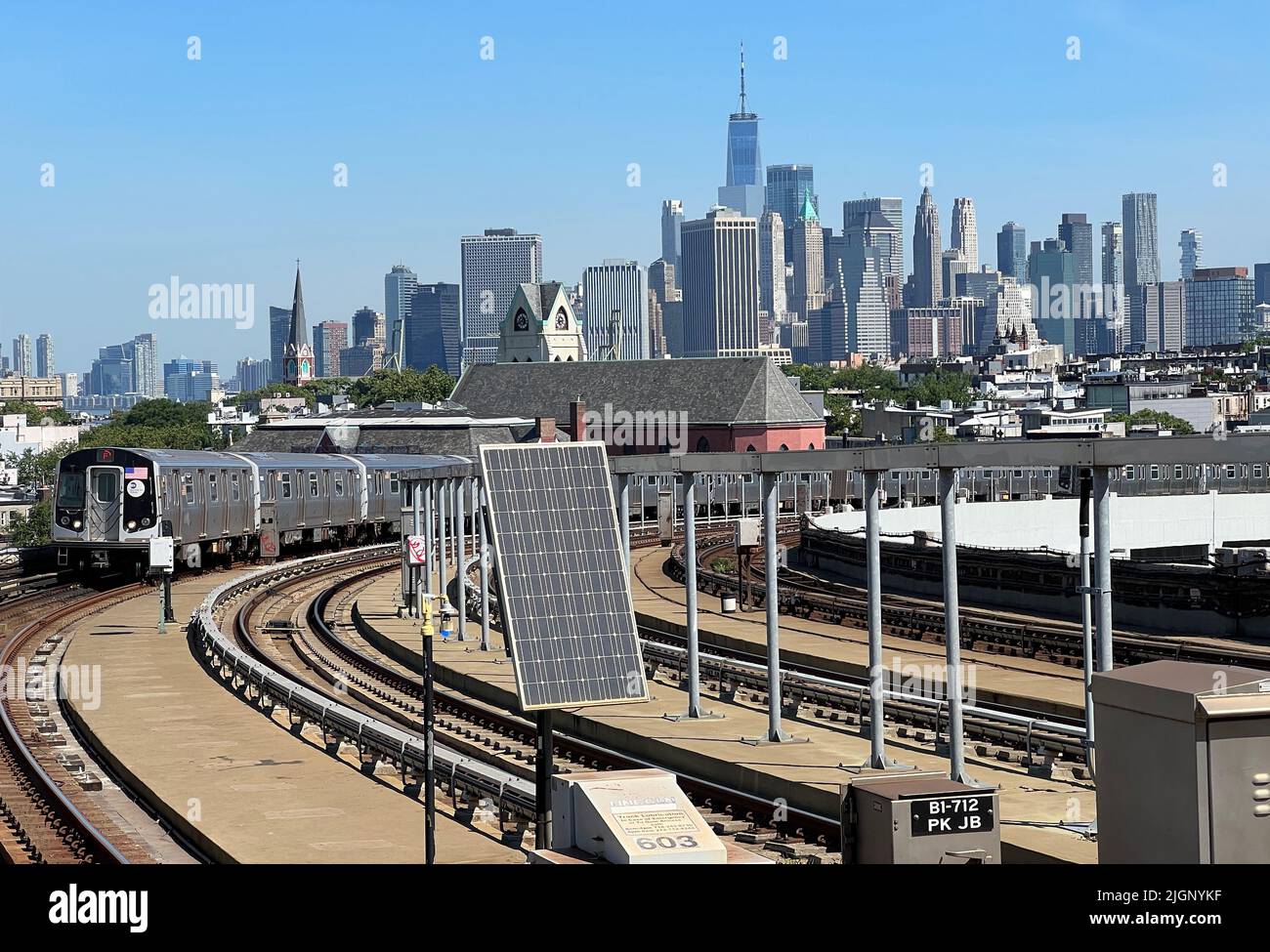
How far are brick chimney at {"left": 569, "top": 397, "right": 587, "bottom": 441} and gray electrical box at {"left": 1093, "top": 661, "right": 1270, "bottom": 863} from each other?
118123mm

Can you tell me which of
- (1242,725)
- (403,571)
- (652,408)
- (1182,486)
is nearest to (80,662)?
(403,571)

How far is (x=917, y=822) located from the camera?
11.7m

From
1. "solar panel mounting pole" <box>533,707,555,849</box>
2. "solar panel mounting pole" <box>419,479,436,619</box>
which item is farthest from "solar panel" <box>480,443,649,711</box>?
"solar panel mounting pole" <box>419,479,436,619</box>

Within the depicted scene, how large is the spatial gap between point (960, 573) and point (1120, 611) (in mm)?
9208

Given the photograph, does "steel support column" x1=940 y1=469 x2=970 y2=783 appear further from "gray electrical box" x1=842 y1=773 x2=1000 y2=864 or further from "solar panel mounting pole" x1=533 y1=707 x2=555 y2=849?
"gray electrical box" x1=842 y1=773 x2=1000 y2=864

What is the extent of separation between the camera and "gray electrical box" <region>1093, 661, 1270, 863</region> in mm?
10164

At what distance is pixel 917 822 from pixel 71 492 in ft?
135

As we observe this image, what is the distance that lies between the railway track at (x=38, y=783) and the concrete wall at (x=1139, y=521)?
42.5m

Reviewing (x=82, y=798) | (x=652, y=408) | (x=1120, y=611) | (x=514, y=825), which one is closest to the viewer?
(x=514, y=825)

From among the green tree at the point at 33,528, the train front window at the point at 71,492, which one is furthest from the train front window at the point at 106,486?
the green tree at the point at 33,528

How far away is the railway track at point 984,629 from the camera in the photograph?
33812mm

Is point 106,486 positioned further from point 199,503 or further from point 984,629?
point 984,629
